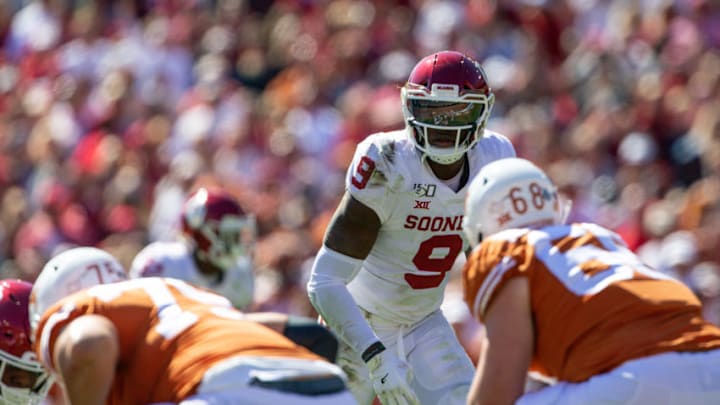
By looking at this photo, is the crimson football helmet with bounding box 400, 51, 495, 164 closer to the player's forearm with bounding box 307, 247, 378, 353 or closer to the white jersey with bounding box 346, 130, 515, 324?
the white jersey with bounding box 346, 130, 515, 324

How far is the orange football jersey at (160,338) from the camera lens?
4.32 m

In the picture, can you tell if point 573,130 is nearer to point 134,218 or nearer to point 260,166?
point 260,166

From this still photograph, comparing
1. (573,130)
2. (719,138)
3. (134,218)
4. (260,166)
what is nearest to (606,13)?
(573,130)

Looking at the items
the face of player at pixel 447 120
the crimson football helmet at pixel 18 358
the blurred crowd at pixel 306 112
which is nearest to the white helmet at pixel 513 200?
the face of player at pixel 447 120

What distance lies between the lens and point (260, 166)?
40.1ft

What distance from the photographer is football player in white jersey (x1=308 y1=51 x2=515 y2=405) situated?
5.76 m

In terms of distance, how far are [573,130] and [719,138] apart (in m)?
1.32

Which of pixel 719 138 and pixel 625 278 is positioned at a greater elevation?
pixel 625 278

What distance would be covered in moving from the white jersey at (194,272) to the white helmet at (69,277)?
9.17ft

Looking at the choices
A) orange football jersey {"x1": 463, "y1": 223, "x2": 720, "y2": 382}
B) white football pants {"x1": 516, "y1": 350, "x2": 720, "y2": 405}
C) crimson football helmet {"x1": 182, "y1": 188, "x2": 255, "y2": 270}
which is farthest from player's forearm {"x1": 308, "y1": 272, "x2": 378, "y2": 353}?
crimson football helmet {"x1": 182, "y1": 188, "x2": 255, "y2": 270}

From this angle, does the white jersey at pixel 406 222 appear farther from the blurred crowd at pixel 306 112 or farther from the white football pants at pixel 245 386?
the blurred crowd at pixel 306 112

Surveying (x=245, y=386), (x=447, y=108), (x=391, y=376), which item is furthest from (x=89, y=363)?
(x=447, y=108)

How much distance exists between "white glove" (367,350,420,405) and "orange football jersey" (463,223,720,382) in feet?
3.94

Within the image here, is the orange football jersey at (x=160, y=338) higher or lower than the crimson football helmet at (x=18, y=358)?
higher
